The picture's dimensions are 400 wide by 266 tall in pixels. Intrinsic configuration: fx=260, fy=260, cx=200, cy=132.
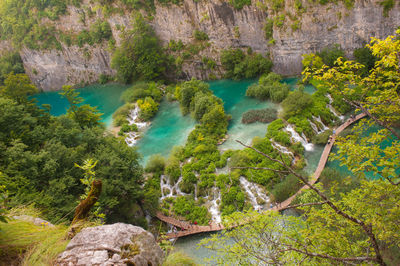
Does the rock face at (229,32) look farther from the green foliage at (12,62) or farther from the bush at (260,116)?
the bush at (260,116)

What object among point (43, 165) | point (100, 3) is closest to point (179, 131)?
point (43, 165)

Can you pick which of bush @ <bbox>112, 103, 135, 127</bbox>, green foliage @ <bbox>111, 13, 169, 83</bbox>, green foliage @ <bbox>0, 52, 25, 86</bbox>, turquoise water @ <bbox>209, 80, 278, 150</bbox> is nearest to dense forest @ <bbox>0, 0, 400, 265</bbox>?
bush @ <bbox>112, 103, 135, 127</bbox>

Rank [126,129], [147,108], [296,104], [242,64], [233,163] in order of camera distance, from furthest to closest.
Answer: [242,64] → [147,108] → [126,129] → [296,104] → [233,163]

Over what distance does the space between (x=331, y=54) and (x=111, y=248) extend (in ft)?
90.6

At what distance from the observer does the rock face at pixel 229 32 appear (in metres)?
24.6

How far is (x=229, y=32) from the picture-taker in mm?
32094

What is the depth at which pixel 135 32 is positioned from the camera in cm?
3509

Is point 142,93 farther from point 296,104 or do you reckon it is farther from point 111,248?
point 111,248

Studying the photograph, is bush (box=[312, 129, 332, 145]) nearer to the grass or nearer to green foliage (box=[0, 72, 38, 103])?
the grass

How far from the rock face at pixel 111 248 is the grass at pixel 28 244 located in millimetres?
201

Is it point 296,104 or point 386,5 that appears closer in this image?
point 296,104

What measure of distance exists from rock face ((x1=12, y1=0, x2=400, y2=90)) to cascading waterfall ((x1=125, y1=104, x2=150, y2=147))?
400 inches

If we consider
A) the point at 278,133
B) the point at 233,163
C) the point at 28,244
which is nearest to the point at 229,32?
the point at 278,133

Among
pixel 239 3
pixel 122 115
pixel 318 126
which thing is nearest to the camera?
pixel 318 126
